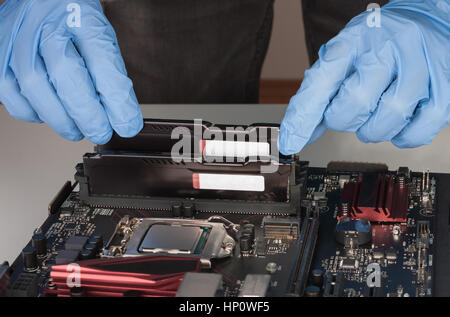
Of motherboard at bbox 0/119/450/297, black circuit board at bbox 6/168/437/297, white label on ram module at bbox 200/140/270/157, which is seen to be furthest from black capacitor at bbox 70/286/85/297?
white label on ram module at bbox 200/140/270/157

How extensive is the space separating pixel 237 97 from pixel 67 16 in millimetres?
2116

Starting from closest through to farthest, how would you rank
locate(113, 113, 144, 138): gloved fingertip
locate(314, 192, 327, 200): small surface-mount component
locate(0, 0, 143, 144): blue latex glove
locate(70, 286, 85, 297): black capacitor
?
locate(70, 286, 85, 297): black capacitor < locate(0, 0, 143, 144): blue latex glove < locate(113, 113, 144, 138): gloved fingertip < locate(314, 192, 327, 200): small surface-mount component

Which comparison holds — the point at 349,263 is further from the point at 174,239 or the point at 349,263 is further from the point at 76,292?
the point at 76,292

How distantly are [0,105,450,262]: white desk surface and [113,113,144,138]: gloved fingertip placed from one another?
677 millimetres

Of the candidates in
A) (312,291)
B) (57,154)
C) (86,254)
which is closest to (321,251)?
(312,291)

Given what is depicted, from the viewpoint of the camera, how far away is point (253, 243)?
2.94 meters

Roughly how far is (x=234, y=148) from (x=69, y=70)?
0.80 meters

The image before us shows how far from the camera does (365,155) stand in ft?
13.3

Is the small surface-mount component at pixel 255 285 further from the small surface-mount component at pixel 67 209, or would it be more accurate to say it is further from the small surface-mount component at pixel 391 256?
the small surface-mount component at pixel 67 209

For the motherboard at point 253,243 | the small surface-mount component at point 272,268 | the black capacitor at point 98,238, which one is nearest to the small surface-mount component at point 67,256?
the motherboard at point 253,243

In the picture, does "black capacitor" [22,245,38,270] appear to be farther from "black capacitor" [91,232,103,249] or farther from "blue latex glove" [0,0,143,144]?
"blue latex glove" [0,0,143,144]

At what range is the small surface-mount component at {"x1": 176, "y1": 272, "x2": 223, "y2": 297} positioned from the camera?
2.33 metres

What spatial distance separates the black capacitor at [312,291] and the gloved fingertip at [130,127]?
1.11 meters

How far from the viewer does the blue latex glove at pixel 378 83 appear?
2857 millimetres
